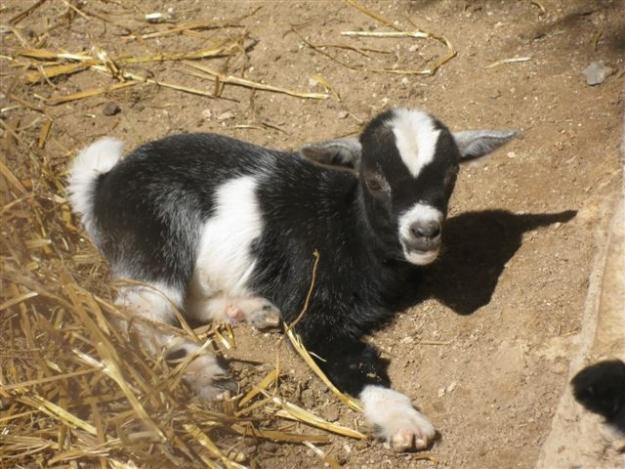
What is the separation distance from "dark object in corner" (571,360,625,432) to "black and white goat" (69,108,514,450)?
113 centimetres

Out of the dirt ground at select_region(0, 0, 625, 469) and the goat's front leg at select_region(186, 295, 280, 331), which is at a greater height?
the dirt ground at select_region(0, 0, 625, 469)

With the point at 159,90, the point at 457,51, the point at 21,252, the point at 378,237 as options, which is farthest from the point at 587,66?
the point at 21,252

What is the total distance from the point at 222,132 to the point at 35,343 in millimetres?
2036

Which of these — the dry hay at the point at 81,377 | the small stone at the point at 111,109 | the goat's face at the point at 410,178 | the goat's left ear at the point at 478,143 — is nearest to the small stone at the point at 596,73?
the goat's left ear at the point at 478,143

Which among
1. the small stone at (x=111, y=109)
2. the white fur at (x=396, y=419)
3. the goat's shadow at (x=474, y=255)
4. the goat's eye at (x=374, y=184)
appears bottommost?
the white fur at (x=396, y=419)

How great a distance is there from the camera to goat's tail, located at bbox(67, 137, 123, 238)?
4.98m

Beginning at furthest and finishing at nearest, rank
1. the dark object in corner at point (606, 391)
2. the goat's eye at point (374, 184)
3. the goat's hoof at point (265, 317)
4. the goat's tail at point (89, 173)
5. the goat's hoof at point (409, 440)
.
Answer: the goat's tail at point (89, 173)
the goat's hoof at point (265, 317)
the goat's eye at point (374, 184)
the goat's hoof at point (409, 440)
the dark object in corner at point (606, 391)

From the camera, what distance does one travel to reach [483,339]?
438 centimetres

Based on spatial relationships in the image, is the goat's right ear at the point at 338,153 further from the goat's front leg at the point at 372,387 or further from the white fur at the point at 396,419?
the white fur at the point at 396,419

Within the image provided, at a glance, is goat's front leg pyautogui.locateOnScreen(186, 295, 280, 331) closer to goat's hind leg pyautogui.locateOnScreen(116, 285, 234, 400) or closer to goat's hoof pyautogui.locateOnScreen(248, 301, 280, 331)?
goat's hoof pyautogui.locateOnScreen(248, 301, 280, 331)

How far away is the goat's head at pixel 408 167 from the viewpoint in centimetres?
417

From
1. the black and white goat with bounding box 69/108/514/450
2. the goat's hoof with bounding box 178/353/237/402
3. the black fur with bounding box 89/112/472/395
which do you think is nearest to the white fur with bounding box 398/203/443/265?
the black and white goat with bounding box 69/108/514/450

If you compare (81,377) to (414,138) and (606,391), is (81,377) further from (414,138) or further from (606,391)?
(606,391)

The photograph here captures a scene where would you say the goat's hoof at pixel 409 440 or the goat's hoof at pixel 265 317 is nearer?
the goat's hoof at pixel 409 440
